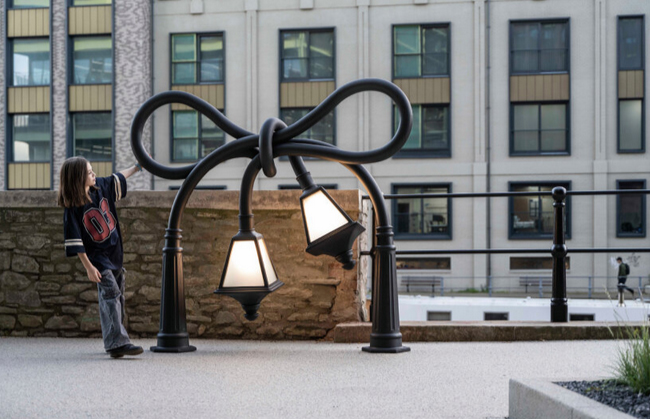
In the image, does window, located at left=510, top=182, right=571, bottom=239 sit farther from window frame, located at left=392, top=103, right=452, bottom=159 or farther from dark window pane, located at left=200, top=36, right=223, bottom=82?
dark window pane, located at left=200, top=36, right=223, bottom=82

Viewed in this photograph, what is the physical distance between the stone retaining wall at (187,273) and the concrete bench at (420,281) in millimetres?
19972

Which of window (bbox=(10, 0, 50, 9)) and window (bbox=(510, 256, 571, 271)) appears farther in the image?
window (bbox=(10, 0, 50, 9))

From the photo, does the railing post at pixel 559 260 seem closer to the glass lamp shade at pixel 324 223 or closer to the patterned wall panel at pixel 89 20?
the glass lamp shade at pixel 324 223

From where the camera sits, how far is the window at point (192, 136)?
28469mm

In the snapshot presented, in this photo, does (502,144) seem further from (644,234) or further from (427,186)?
(644,234)

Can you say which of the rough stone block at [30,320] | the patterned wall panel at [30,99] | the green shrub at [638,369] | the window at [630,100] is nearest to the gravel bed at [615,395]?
the green shrub at [638,369]

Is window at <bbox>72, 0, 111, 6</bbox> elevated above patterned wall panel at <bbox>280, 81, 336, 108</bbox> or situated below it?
above

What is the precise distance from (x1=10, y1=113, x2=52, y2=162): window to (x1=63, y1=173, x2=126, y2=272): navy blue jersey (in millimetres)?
26267

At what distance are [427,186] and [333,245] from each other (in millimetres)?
22017

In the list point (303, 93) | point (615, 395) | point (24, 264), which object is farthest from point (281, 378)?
point (303, 93)

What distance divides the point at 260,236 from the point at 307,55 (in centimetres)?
2323

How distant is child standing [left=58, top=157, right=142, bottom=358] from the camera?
5250 mm

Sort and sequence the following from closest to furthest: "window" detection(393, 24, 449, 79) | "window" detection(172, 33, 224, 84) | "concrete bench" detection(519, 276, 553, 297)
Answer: "concrete bench" detection(519, 276, 553, 297) → "window" detection(393, 24, 449, 79) → "window" detection(172, 33, 224, 84)

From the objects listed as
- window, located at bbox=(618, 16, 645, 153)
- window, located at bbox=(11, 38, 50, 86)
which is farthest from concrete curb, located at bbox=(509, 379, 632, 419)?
window, located at bbox=(11, 38, 50, 86)
